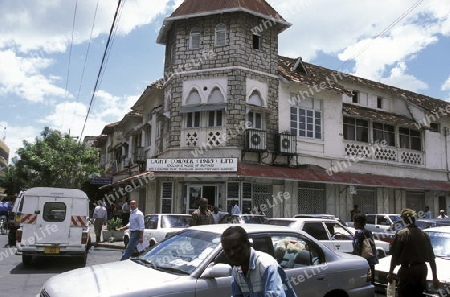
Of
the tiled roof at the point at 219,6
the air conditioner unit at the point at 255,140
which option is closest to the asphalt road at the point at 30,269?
the air conditioner unit at the point at 255,140

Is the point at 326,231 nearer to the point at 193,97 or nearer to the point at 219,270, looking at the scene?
the point at 219,270

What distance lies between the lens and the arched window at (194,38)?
19781mm

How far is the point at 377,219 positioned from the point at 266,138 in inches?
230

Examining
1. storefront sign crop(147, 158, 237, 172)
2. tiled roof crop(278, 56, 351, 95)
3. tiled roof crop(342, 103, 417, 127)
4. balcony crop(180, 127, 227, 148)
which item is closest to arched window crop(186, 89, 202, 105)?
balcony crop(180, 127, 227, 148)

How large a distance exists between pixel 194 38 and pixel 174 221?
10082 millimetres

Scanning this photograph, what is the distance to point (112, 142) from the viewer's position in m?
36.8

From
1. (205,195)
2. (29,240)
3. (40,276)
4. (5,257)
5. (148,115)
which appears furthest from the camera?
(148,115)

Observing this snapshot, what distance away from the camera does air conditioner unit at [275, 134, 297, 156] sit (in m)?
19.0

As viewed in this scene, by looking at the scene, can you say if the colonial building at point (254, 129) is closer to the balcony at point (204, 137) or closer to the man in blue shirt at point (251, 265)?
the balcony at point (204, 137)

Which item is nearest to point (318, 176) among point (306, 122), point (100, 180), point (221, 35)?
point (306, 122)

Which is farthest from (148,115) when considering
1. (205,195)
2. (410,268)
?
(410,268)

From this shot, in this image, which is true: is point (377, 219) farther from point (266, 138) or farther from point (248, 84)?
point (248, 84)

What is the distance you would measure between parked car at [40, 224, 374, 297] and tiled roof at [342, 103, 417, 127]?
58.0ft

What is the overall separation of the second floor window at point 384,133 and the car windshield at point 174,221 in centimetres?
1423
